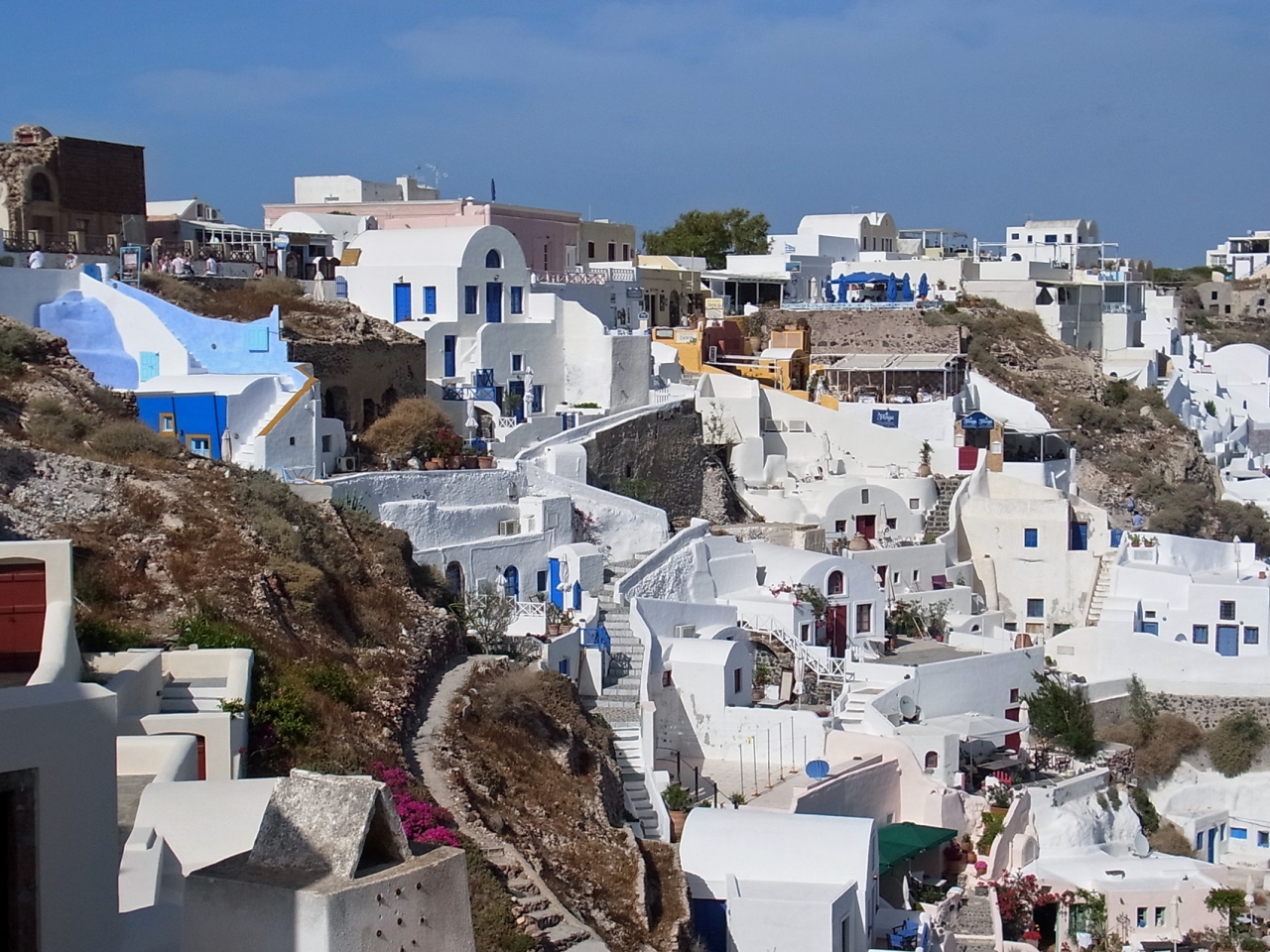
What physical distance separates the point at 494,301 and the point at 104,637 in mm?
17950

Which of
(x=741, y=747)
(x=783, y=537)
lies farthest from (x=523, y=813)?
(x=783, y=537)

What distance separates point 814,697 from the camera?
83.4 ft

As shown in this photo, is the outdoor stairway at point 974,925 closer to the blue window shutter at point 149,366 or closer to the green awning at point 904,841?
the green awning at point 904,841

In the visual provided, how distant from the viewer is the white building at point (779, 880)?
52.7 ft

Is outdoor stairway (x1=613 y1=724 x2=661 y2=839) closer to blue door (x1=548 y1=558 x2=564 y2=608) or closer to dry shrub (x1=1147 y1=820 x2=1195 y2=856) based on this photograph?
blue door (x1=548 y1=558 x2=564 y2=608)

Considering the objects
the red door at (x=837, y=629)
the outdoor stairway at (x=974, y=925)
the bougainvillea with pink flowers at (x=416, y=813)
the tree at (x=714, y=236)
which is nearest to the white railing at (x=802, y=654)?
the red door at (x=837, y=629)

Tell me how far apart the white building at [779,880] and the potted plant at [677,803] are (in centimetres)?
198

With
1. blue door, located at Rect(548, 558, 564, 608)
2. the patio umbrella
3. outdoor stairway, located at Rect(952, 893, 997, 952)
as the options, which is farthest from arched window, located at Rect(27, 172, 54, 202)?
outdoor stairway, located at Rect(952, 893, 997, 952)

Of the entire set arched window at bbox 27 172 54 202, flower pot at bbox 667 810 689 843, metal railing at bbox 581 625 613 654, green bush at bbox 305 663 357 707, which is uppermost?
arched window at bbox 27 172 54 202

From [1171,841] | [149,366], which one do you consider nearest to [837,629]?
[1171,841]

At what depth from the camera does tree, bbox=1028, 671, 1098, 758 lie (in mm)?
26469

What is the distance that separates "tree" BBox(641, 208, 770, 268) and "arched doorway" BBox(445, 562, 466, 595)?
105 feet

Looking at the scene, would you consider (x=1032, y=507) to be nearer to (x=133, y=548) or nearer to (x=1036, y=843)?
(x=1036, y=843)

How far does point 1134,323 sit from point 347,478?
3198 centimetres
